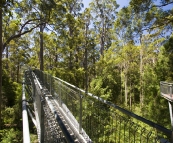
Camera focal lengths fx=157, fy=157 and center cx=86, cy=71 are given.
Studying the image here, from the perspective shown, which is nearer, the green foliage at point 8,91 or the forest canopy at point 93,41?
the forest canopy at point 93,41

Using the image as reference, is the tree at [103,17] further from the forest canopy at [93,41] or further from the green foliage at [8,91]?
the green foliage at [8,91]

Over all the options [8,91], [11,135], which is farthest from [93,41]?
[11,135]

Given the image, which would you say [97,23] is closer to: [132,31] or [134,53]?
[134,53]

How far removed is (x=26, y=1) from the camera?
10.4 meters

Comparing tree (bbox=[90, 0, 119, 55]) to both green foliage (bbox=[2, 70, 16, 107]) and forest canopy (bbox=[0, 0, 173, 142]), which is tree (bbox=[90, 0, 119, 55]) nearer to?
forest canopy (bbox=[0, 0, 173, 142])

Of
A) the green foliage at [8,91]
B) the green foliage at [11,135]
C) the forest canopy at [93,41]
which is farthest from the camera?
the green foliage at [8,91]

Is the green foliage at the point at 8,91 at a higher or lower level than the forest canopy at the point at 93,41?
lower

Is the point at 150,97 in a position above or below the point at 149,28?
below

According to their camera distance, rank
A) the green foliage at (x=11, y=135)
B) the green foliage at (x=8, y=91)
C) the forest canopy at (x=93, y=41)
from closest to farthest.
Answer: the forest canopy at (x=93, y=41), the green foliage at (x=11, y=135), the green foliage at (x=8, y=91)

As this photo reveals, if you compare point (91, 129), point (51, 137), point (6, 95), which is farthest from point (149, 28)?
point (6, 95)

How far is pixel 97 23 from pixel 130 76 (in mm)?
8268

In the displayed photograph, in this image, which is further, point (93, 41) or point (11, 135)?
point (93, 41)

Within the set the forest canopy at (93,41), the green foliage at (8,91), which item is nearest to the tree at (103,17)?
the forest canopy at (93,41)

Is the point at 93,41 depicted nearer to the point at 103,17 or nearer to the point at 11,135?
the point at 103,17
